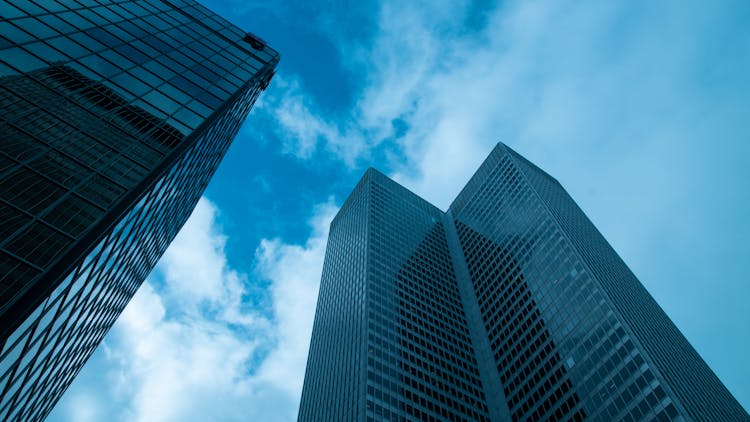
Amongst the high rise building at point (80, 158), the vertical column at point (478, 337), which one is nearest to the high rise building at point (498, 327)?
the vertical column at point (478, 337)

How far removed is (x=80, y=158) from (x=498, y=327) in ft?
318

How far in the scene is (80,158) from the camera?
2058 cm

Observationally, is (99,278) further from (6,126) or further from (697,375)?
(697,375)

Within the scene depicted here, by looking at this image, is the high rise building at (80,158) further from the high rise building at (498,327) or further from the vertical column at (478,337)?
the vertical column at (478,337)

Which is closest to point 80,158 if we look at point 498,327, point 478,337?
point 498,327

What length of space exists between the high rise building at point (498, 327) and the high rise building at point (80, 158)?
2114 inches

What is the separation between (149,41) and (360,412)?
58206 mm

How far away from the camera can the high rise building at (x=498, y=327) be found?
7088 cm

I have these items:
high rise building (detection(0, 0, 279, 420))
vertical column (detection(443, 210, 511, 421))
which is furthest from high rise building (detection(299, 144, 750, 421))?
high rise building (detection(0, 0, 279, 420))

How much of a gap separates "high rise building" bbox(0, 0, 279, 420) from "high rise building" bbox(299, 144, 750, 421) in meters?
53.7

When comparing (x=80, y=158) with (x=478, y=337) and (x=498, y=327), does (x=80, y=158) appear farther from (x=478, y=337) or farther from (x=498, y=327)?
(x=478, y=337)

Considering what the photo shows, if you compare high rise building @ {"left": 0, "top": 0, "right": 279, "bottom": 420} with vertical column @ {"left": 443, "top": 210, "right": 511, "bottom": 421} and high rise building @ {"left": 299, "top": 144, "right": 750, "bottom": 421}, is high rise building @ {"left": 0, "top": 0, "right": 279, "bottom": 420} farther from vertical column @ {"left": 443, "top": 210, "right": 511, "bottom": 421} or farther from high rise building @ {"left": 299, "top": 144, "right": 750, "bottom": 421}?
vertical column @ {"left": 443, "top": 210, "right": 511, "bottom": 421}

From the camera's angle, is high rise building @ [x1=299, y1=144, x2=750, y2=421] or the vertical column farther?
the vertical column

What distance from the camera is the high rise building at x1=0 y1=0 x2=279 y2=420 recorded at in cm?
A: 1672
